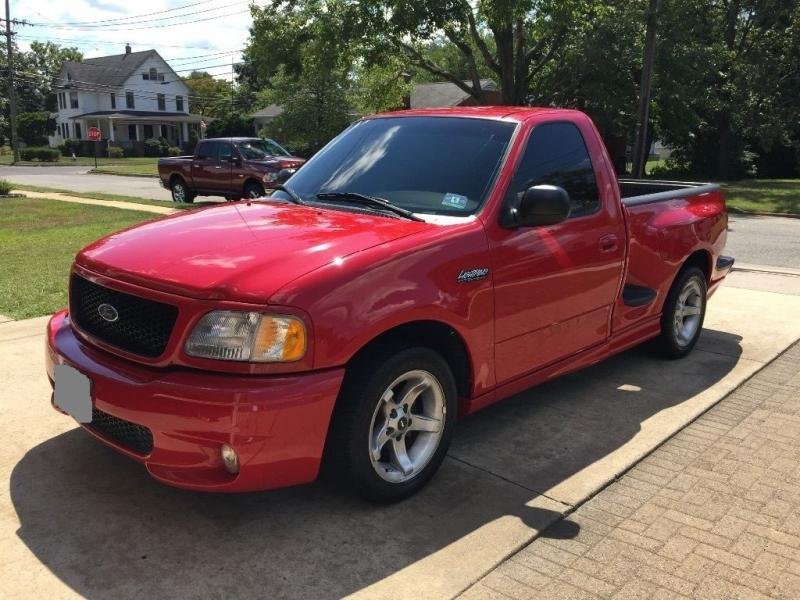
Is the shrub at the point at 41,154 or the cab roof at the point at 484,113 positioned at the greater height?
the cab roof at the point at 484,113

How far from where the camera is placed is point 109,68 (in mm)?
68625

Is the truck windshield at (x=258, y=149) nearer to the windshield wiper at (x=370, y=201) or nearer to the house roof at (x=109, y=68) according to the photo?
the windshield wiper at (x=370, y=201)

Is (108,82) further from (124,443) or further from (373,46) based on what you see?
(124,443)

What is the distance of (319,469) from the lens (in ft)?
10.3

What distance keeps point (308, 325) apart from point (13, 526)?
63.5 inches

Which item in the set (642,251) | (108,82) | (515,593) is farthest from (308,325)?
(108,82)

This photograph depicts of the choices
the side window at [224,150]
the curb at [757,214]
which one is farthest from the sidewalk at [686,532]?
the curb at [757,214]

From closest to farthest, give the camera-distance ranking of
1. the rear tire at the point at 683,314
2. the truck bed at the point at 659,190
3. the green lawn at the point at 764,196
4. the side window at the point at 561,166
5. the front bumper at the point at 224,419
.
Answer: the front bumper at the point at 224,419
the side window at the point at 561,166
the truck bed at the point at 659,190
the rear tire at the point at 683,314
the green lawn at the point at 764,196

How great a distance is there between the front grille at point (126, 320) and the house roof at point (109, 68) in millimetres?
70422

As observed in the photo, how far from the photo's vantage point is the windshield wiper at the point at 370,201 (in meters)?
3.67

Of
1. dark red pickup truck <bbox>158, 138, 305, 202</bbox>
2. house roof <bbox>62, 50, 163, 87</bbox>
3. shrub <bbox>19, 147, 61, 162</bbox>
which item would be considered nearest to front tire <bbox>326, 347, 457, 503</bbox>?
dark red pickup truck <bbox>158, 138, 305, 202</bbox>

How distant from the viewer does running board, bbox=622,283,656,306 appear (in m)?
4.79

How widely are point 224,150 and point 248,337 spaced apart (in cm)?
1577

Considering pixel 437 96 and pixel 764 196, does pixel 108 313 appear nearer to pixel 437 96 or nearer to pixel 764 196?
pixel 764 196
